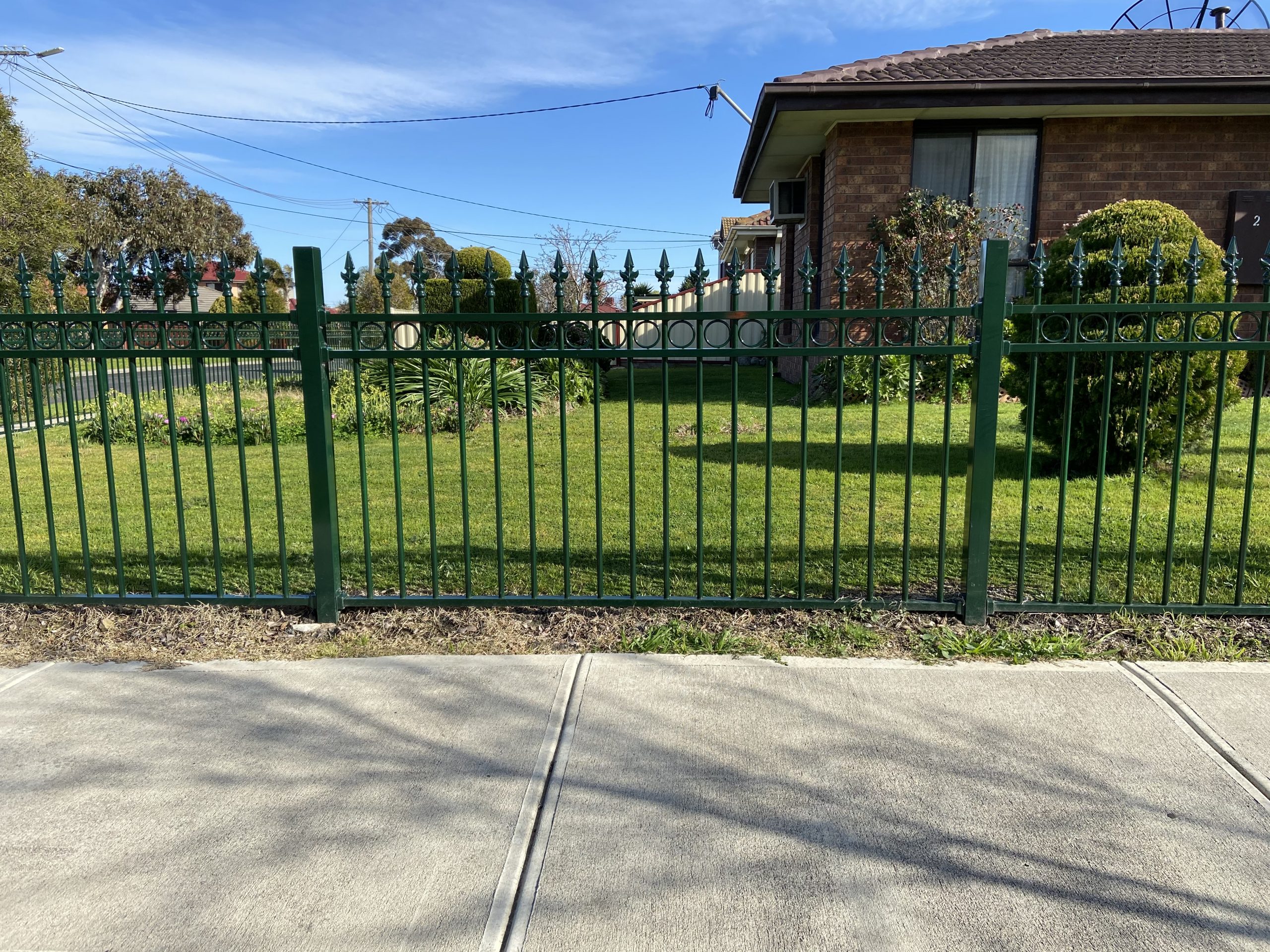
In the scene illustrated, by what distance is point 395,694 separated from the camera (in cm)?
356

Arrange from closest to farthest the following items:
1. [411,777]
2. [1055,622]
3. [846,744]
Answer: [411,777], [846,744], [1055,622]

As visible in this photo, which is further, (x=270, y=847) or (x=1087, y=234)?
(x=1087, y=234)

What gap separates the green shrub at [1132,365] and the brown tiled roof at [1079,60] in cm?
513

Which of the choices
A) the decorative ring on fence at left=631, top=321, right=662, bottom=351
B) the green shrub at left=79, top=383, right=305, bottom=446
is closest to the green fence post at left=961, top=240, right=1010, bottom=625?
the decorative ring on fence at left=631, top=321, right=662, bottom=351

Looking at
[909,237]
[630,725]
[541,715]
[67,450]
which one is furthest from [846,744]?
[67,450]

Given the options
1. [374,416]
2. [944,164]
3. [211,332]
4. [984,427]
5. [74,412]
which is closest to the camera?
[984,427]

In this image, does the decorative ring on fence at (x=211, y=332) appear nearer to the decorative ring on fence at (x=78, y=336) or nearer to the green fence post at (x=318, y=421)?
the green fence post at (x=318, y=421)

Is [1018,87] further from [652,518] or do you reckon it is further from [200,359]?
[200,359]

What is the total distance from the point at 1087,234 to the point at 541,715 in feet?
17.5

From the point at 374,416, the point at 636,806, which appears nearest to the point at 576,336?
the point at 636,806

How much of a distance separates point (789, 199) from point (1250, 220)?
615 centimetres

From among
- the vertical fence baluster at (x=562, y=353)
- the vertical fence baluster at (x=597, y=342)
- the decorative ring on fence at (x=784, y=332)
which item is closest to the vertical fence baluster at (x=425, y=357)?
the vertical fence baluster at (x=562, y=353)

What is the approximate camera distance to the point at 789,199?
1484 cm

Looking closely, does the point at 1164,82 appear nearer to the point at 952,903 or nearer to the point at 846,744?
the point at 846,744
